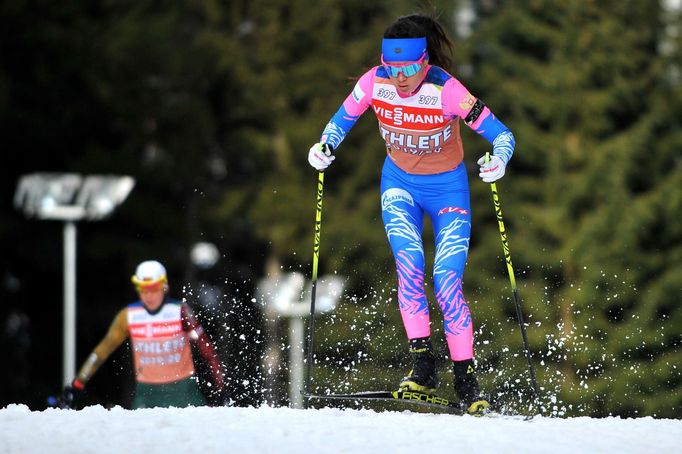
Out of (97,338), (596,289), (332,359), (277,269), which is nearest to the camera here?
(332,359)

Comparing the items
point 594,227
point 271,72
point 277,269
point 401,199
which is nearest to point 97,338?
point 277,269

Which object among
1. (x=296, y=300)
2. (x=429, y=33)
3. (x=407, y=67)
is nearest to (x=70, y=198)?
(x=296, y=300)

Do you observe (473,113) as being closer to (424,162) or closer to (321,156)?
(424,162)

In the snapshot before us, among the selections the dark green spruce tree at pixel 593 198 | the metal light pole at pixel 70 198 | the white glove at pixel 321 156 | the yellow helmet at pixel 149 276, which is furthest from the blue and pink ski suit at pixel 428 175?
the dark green spruce tree at pixel 593 198

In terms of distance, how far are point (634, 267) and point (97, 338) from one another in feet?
37.2

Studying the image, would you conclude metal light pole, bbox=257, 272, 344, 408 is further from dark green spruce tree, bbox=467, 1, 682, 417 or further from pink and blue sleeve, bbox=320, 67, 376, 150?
dark green spruce tree, bbox=467, 1, 682, 417

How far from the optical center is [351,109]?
920cm

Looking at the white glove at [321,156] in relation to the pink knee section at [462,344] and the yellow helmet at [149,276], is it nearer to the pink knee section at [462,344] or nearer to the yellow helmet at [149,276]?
the pink knee section at [462,344]

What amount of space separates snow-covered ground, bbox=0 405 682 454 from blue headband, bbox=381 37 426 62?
205cm

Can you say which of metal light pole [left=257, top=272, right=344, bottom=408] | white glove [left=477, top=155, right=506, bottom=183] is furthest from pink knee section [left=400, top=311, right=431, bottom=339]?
metal light pole [left=257, top=272, right=344, bottom=408]

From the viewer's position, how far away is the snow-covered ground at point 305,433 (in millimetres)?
7391

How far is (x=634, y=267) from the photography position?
2839cm

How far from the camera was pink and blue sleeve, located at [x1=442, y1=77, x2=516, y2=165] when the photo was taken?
8.74m

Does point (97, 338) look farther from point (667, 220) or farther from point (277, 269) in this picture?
point (667, 220)
